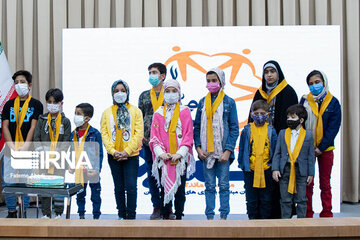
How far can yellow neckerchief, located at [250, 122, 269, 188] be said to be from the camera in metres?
Result: 3.05

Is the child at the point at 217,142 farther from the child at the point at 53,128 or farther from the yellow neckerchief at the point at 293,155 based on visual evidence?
the child at the point at 53,128

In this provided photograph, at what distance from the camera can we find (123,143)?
3.23m

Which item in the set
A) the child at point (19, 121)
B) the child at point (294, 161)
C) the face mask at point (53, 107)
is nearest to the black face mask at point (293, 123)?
the child at point (294, 161)

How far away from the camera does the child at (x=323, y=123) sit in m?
3.29

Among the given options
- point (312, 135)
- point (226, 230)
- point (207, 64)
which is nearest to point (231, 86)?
point (207, 64)

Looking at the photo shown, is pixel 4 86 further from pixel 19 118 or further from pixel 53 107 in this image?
pixel 53 107

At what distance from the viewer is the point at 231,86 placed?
13.7 ft

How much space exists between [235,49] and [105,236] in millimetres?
3421

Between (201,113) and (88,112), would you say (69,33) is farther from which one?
(201,113)

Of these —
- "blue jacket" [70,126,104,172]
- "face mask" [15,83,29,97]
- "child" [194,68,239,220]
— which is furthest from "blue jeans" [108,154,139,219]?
"face mask" [15,83,29,97]

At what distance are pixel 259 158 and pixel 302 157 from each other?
306 mm

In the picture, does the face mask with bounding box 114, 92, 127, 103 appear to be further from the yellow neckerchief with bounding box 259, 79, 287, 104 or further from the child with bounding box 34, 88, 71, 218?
the yellow neckerchief with bounding box 259, 79, 287, 104

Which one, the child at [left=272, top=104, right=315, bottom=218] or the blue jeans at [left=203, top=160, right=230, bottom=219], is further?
the blue jeans at [left=203, top=160, right=230, bottom=219]

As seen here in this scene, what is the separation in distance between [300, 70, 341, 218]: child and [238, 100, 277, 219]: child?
1.41 feet
